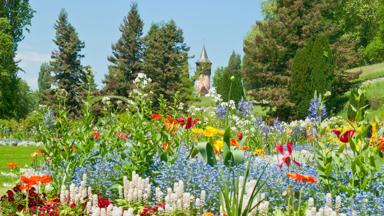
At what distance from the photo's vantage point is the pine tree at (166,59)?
3803 centimetres

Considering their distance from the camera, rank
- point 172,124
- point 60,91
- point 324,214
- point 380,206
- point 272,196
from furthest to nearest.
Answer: point 60,91, point 172,124, point 272,196, point 380,206, point 324,214

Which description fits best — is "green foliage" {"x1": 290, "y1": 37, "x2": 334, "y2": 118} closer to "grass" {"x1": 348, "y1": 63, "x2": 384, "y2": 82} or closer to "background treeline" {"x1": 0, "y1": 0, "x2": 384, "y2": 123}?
"background treeline" {"x1": 0, "y1": 0, "x2": 384, "y2": 123}

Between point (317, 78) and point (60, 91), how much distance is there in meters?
19.6

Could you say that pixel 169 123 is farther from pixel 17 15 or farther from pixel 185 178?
pixel 17 15

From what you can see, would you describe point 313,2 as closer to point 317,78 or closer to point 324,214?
point 317,78

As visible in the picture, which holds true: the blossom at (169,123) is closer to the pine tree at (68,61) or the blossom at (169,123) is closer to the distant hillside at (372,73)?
the distant hillside at (372,73)

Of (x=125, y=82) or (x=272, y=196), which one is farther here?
(x=125, y=82)

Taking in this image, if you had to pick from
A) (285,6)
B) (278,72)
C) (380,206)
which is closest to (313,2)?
(285,6)

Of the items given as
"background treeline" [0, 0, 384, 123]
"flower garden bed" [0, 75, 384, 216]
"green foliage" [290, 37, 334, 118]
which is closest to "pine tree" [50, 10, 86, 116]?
"background treeline" [0, 0, 384, 123]

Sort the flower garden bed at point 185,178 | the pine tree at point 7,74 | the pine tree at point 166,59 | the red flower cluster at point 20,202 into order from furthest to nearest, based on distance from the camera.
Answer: the pine tree at point 166,59 < the pine tree at point 7,74 < the red flower cluster at point 20,202 < the flower garden bed at point 185,178

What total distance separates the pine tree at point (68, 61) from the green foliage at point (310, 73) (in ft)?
59.4

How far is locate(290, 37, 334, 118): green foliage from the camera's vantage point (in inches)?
979

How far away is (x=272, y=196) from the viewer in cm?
495

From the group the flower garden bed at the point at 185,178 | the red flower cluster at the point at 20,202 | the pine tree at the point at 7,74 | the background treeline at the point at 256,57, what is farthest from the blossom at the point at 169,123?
the pine tree at the point at 7,74
